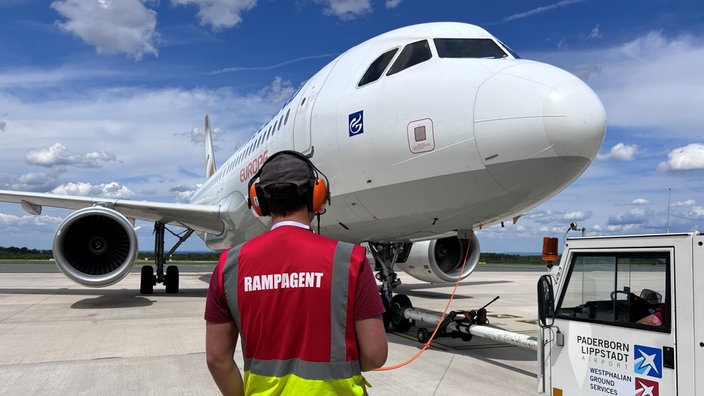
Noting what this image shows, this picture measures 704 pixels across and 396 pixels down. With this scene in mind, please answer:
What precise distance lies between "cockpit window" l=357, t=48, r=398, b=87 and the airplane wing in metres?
6.77

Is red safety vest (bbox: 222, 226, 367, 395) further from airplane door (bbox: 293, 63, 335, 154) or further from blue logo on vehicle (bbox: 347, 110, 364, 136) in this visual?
airplane door (bbox: 293, 63, 335, 154)

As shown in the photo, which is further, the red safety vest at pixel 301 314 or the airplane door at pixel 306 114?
the airplane door at pixel 306 114

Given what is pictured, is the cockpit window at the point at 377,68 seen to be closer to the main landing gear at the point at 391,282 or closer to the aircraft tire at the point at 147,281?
the main landing gear at the point at 391,282

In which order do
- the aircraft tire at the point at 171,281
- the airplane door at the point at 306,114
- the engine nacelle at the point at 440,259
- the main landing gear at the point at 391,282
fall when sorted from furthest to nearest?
1. the aircraft tire at the point at 171,281
2. the engine nacelle at the point at 440,259
3. the main landing gear at the point at 391,282
4. the airplane door at the point at 306,114

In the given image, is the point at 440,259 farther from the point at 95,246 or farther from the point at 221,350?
Result: the point at 221,350

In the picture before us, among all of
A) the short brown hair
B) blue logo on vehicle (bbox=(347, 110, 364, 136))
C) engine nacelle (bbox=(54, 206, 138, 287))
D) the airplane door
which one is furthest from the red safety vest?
engine nacelle (bbox=(54, 206, 138, 287))

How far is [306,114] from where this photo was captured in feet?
24.8

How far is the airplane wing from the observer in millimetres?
12383

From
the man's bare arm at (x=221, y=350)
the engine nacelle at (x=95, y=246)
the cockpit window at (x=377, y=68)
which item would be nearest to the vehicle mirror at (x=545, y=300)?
the man's bare arm at (x=221, y=350)

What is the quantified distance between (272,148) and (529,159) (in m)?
4.89

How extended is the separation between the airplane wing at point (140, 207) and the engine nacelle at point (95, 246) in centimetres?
98

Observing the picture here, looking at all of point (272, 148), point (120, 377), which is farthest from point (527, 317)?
point (120, 377)

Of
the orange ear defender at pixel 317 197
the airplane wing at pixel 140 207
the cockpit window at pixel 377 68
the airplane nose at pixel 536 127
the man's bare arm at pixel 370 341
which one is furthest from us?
the airplane wing at pixel 140 207

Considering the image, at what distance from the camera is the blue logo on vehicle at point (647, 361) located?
10.7ft
